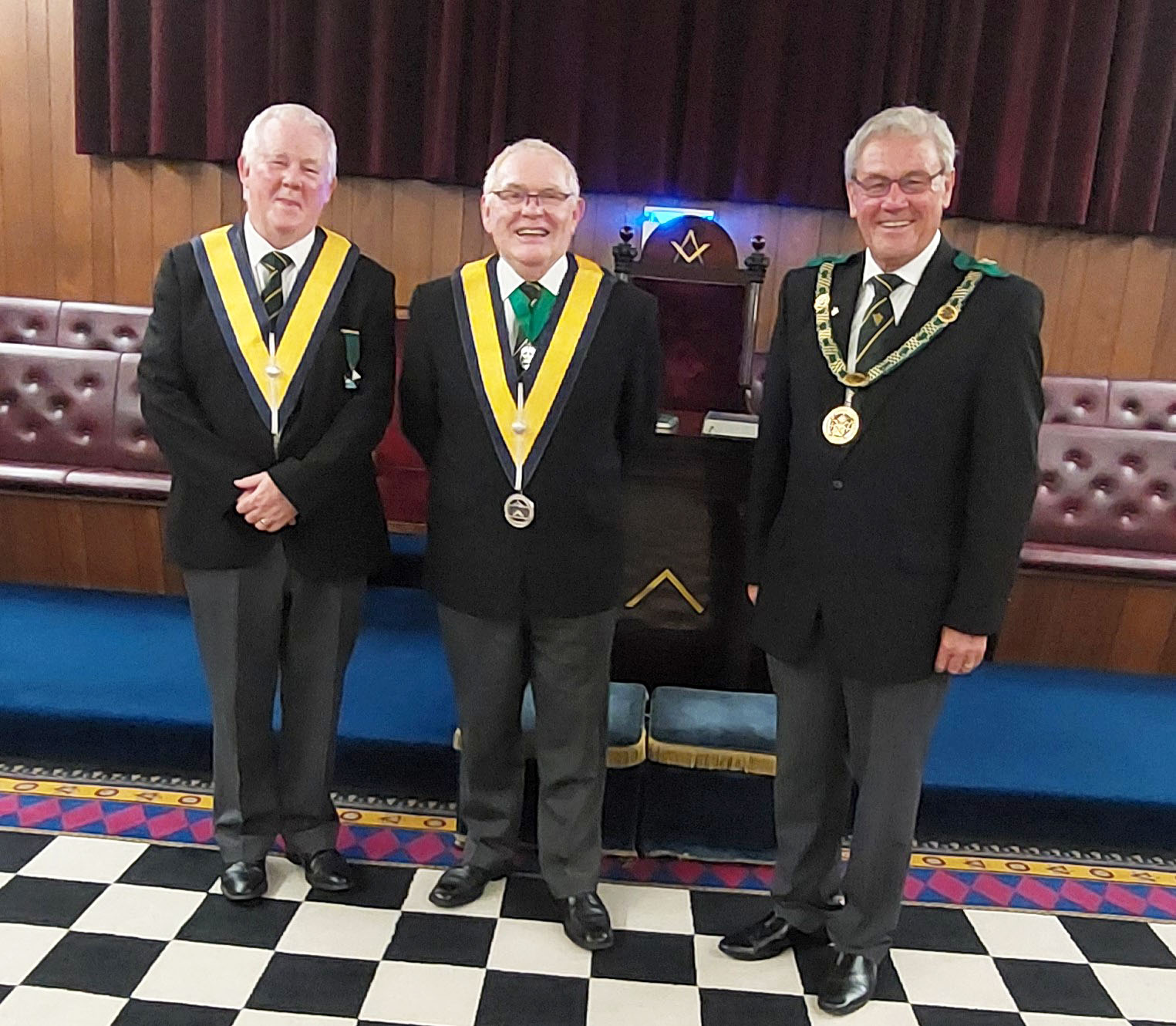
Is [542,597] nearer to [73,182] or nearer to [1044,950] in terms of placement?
[1044,950]

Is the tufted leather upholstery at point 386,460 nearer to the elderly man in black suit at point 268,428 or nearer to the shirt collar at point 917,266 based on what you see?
the elderly man in black suit at point 268,428

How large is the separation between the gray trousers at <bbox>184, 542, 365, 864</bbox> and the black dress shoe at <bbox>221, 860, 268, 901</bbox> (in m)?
0.02

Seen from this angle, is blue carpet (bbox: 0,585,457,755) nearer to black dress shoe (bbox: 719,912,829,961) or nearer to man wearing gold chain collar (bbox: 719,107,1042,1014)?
black dress shoe (bbox: 719,912,829,961)

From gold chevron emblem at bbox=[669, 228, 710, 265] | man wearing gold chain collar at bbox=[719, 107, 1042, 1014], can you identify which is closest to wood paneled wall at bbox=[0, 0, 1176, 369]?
gold chevron emblem at bbox=[669, 228, 710, 265]

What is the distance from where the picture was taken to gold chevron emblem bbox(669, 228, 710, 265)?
11.9ft

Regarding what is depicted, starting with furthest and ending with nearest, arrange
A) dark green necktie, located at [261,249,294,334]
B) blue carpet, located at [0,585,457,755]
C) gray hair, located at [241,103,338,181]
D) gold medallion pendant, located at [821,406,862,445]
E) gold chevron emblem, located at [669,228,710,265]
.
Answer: gold chevron emblem, located at [669,228,710,265] < blue carpet, located at [0,585,457,755] < dark green necktie, located at [261,249,294,334] < gray hair, located at [241,103,338,181] < gold medallion pendant, located at [821,406,862,445]

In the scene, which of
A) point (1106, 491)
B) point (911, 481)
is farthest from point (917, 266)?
point (1106, 491)

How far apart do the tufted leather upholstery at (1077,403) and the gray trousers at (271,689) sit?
128 inches

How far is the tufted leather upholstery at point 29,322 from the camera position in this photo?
14.9ft

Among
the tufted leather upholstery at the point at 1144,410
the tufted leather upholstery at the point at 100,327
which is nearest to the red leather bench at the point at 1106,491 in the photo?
the tufted leather upholstery at the point at 1144,410

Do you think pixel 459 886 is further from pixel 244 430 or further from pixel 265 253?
pixel 265 253

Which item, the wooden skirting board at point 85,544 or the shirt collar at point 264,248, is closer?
the shirt collar at point 264,248

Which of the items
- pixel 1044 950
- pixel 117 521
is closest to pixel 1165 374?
pixel 1044 950

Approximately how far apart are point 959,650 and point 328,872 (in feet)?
4.70
